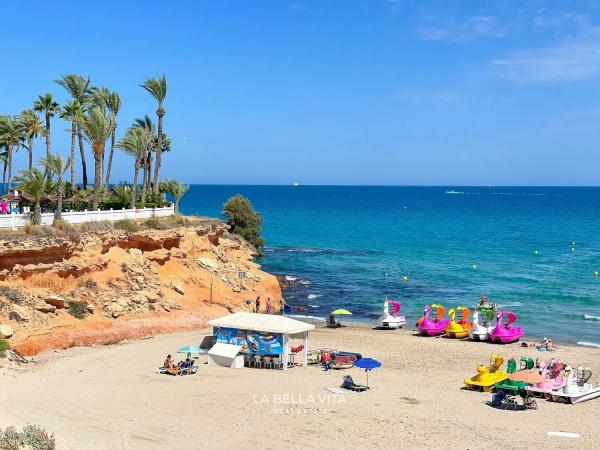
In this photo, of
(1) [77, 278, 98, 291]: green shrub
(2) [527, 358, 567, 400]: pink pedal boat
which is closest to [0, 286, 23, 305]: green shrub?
(1) [77, 278, 98, 291]: green shrub

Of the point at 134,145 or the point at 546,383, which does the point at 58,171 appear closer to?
the point at 134,145

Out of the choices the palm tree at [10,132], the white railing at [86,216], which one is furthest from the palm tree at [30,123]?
the white railing at [86,216]

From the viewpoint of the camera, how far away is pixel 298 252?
75812mm

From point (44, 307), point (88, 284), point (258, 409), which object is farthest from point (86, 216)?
point (258, 409)

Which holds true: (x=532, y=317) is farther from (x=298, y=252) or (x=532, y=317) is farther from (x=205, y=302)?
(x=298, y=252)

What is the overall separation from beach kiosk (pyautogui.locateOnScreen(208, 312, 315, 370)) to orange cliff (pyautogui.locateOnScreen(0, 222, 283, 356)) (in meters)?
6.38

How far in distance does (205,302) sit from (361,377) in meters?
15.5

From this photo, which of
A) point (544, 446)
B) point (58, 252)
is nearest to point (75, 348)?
point (58, 252)

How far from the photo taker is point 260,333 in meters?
27.6

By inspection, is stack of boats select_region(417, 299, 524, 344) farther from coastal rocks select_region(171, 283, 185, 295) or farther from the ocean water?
coastal rocks select_region(171, 283, 185, 295)

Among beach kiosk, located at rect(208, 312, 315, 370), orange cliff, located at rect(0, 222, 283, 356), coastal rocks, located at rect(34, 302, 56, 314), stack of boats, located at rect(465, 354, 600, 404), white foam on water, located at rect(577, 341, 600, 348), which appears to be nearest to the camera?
stack of boats, located at rect(465, 354, 600, 404)

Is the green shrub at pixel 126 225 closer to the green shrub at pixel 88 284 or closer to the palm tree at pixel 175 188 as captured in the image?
the green shrub at pixel 88 284

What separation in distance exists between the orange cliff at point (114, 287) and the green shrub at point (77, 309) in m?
0.12

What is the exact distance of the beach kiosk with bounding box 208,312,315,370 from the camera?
89.7 ft
